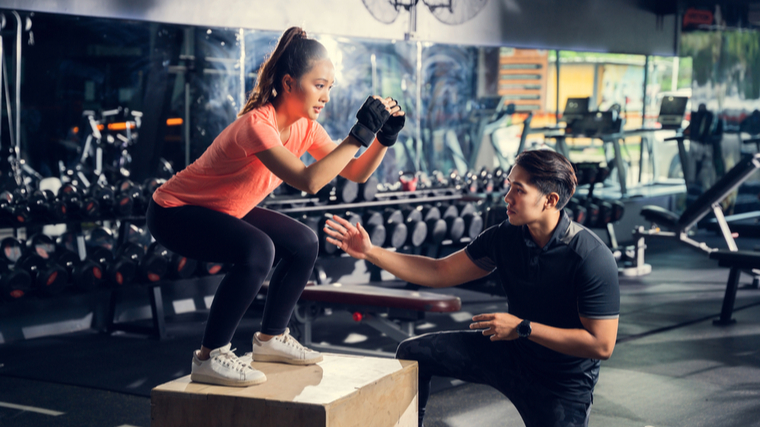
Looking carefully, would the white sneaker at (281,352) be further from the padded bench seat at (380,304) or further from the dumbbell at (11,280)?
the dumbbell at (11,280)

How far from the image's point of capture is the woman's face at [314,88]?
77.1 inches

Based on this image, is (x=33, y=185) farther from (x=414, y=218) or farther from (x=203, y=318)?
(x=414, y=218)

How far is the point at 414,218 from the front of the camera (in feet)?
18.0

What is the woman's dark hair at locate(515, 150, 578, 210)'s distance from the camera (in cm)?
191

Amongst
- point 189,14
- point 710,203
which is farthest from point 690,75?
point 189,14

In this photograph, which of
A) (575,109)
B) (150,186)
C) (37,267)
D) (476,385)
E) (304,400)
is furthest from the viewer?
(575,109)

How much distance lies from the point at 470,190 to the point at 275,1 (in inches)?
83.7

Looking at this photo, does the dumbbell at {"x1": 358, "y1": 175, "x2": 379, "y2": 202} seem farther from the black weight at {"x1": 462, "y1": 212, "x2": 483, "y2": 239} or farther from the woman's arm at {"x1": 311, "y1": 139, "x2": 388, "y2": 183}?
the woman's arm at {"x1": 311, "y1": 139, "x2": 388, "y2": 183}

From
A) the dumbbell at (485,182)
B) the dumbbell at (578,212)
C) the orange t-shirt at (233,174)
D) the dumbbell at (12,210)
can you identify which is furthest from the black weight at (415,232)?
the orange t-shirt at (233,174)

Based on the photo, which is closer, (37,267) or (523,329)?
(523,329)

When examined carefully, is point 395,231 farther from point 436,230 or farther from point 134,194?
point 134,194

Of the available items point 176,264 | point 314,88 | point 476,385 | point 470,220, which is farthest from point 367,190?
point 314,88

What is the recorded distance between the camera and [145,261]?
14.0 feet

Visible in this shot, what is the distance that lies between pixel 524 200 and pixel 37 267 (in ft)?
9.63
